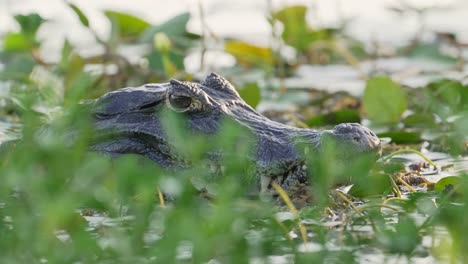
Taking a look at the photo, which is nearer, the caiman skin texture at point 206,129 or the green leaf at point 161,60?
the caiman skin texture at point 206,129

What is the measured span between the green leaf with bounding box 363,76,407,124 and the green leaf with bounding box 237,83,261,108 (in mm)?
743

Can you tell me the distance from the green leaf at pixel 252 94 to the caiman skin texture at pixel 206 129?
4.88 ft

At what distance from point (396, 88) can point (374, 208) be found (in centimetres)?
259

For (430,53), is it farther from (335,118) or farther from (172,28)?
(335,118)

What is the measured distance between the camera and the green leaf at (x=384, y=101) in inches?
281

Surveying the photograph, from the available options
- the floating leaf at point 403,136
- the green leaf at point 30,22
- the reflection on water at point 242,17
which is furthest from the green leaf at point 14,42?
the floating leaf at point 403,136

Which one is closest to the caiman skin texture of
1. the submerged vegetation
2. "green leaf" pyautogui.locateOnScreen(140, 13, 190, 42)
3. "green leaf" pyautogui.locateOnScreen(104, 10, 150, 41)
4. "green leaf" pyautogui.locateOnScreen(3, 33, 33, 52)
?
the submerged vegetation

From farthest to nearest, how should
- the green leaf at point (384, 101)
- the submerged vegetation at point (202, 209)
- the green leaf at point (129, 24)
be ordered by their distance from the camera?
the green leaf at point (129, 24) < the green leaf at point (384, 101) < the submerged vegetation at point (202, 209)

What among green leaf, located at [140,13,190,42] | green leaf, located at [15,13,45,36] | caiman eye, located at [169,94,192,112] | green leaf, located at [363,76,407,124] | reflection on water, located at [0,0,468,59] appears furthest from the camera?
reflection on water, located at [0,0,468,59]

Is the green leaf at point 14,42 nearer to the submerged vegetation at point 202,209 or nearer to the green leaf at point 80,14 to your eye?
the green leaf at point 80,14

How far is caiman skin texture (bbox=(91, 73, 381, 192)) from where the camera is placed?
520 centimetres

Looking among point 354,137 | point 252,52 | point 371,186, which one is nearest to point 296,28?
point 252,52

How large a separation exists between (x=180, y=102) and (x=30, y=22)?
210 centimetres

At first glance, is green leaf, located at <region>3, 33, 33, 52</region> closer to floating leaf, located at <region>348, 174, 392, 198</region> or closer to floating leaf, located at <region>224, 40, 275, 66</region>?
floating leaf, located at <region>224, 40, 275, 66</region>
